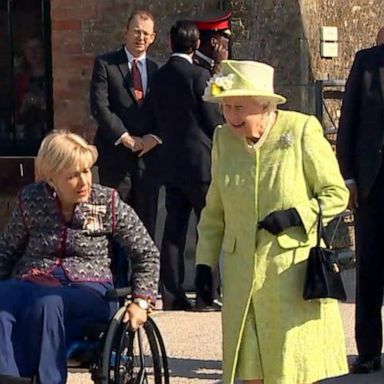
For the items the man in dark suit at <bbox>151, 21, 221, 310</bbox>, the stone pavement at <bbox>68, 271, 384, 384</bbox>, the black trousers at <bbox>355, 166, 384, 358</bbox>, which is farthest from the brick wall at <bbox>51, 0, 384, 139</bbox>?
the black trousers at <bbox>355, 166, 384, 358</bbox>

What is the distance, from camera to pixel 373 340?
23.9 feet

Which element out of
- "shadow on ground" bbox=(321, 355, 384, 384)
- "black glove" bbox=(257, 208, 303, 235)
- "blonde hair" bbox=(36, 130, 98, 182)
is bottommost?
"shadow on ground" bbox=(321, 355, 384, 384)

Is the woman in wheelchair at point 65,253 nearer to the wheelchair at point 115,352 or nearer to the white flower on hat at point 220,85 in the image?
the wheelchair at point 115,352

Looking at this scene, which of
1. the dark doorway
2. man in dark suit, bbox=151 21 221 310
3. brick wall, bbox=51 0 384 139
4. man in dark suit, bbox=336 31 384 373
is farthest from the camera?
the dark doorway

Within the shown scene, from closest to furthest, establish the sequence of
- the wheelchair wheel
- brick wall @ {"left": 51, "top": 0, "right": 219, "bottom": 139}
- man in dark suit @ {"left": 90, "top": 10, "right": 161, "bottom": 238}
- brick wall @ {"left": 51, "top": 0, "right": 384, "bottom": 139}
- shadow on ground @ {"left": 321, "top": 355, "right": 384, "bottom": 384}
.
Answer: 1. the wheelchair wheel
2. shadow on ground @ {"left": 321, "top": 355, "right": 384, "bottom": 384}
3. man in dark suit @ {"left": 90, "top": 10, "right": 161, "bottom": 238}
4. brick wall @ {"left": 51, "top": 0, "right": 384, "bottom": 139}
5. brick wall @ {"left": 51, "top": 0, "right": 219, "bottom": 139}

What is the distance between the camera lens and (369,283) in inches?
287

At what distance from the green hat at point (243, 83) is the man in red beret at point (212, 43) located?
356 cm

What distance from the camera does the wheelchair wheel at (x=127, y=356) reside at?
5660 millimetres

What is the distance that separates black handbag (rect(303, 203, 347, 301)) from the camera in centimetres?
551

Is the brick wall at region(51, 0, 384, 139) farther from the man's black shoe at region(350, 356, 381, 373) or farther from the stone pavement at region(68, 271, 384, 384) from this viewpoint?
the man's black shoe at region(350, 356, 381, 373)

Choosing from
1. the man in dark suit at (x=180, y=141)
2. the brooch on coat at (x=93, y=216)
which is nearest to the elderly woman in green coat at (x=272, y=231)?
the brooch on coat at (x=93, y=216)

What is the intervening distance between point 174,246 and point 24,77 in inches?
120

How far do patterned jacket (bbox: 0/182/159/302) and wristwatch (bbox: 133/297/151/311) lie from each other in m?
0.04

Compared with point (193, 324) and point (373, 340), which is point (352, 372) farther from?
point (193, 324)
